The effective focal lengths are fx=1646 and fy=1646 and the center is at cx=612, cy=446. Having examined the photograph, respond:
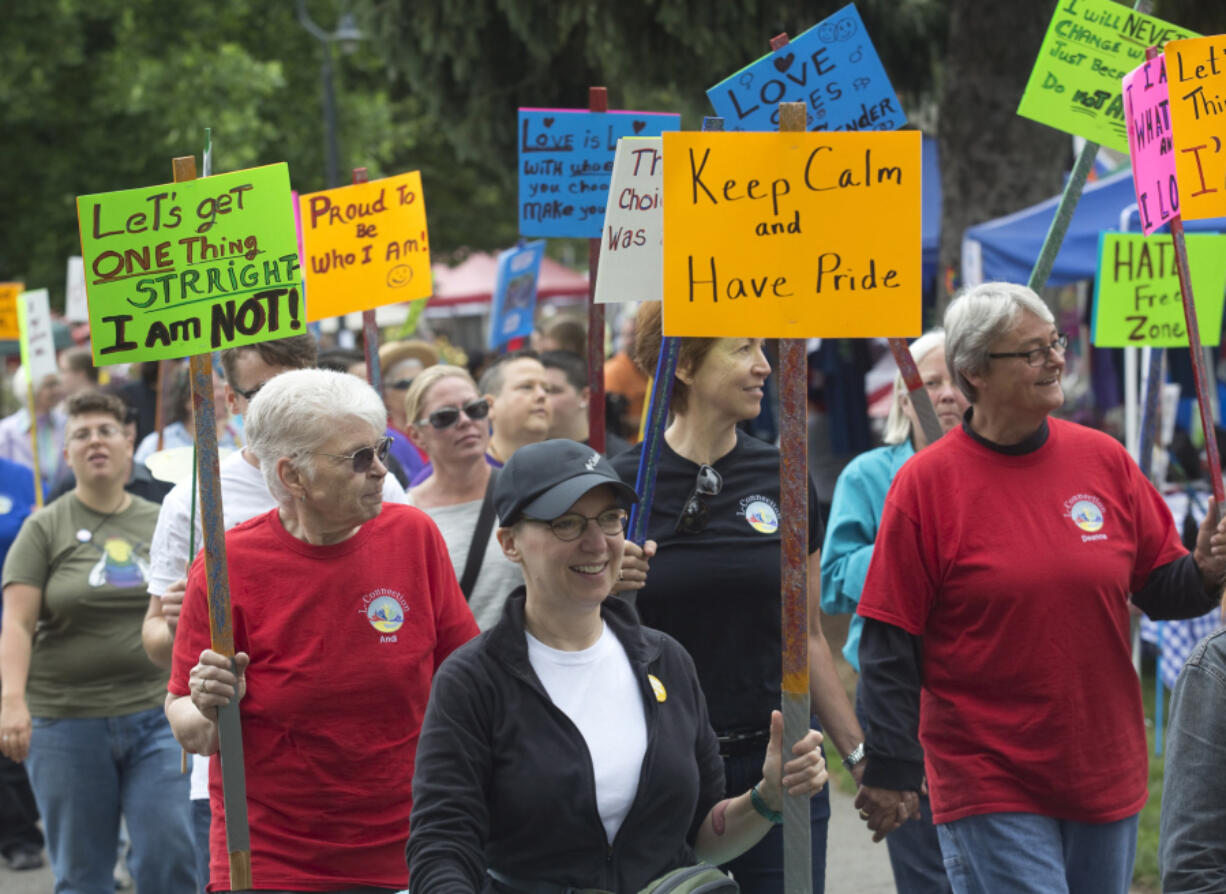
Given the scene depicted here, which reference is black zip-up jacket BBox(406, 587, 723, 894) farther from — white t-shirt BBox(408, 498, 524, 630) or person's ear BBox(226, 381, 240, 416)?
person's ear BBox(226, 381, 240, 416)

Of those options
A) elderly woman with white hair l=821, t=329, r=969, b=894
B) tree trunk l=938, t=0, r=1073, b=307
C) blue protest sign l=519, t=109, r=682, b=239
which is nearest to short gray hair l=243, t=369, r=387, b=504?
elderly woman with white hair l=821, t=329, r=969, b=894

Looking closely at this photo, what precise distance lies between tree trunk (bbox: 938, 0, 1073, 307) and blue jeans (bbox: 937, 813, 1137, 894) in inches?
308

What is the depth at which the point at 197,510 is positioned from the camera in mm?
4297

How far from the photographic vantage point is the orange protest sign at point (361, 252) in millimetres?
5852

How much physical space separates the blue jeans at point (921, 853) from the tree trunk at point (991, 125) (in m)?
7.11

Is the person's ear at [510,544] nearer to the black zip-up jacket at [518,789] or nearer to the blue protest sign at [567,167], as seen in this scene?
the black zip-up jacket at [518,789]

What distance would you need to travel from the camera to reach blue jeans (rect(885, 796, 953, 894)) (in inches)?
178

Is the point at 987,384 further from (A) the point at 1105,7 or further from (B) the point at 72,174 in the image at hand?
(B) the point at 72,174

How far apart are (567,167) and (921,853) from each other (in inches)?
93.0

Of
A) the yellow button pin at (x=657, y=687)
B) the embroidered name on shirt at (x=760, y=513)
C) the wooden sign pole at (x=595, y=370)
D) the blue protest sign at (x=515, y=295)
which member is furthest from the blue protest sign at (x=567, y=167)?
the blue protest sign at (x=515, y=295)

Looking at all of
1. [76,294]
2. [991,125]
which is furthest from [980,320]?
[76,294]

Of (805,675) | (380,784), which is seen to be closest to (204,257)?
(380,784)

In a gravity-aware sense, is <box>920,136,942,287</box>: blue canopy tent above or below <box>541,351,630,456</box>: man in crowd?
above

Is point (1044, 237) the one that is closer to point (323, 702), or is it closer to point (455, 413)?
point (455, 413)
